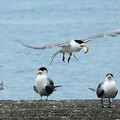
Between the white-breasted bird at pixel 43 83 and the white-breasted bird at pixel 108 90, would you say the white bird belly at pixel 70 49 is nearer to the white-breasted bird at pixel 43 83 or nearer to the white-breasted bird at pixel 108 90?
the white-breasted bird at pixel 43 83

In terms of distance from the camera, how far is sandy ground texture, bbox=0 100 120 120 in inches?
543

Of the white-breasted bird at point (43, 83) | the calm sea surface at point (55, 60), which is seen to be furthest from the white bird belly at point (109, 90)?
the calm sea surface at point (55, 60)

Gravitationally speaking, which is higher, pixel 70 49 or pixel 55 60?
A: pixel 55 60

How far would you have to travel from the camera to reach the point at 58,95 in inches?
1105

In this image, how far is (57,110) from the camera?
14.5 meters

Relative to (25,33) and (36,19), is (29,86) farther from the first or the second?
(36,19)

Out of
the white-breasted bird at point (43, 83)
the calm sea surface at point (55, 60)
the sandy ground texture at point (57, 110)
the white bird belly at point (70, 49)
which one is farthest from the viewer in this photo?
the calm sea surface at point (55, 60)

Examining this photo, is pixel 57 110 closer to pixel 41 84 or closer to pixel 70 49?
pixel 70 49

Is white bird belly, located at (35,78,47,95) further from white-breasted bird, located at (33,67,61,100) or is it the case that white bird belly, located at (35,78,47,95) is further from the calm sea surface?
the calm sea surface

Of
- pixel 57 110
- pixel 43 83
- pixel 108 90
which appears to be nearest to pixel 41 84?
pixel 43 83

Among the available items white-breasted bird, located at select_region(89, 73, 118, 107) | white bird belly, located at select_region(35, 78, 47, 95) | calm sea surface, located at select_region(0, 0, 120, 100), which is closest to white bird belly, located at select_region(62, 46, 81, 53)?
white bird belly, located at select_region(35, 78, 47, 95)

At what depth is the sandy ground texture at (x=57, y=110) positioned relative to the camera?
13.8m

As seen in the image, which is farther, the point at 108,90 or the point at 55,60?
the point at 55,60

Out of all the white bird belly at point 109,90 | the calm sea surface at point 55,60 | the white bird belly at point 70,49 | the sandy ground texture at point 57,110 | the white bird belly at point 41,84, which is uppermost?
the calm sea surface at point 55,60
